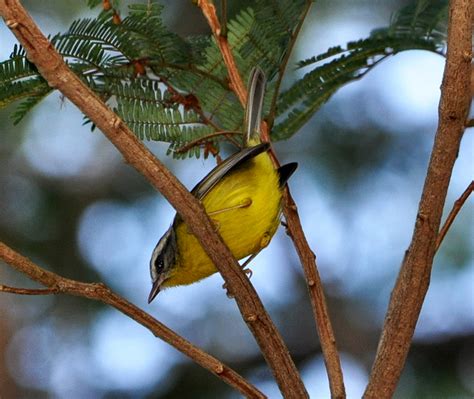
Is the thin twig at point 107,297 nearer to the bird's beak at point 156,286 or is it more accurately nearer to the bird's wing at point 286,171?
the bird's wing at point 286,171

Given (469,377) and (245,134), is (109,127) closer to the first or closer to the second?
(245,134)

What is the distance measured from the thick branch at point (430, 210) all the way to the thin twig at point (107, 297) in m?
0.34

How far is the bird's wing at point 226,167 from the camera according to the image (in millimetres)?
→ 3156

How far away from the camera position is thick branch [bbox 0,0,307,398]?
1979 millimetres

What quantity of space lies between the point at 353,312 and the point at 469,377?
875 mm

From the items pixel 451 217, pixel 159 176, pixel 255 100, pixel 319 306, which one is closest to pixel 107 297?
pixel 159 176

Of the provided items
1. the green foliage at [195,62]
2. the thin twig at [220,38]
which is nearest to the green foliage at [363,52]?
the green foliage at [195,62]

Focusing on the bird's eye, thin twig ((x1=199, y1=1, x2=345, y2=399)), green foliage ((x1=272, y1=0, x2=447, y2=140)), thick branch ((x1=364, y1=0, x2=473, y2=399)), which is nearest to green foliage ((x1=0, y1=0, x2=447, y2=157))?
green foliage ((x1=272, y1=0, x2=447, y2=140))

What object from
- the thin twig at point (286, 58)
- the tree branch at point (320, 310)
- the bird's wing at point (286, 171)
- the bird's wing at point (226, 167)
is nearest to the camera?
the tree branch at point (320, 310)

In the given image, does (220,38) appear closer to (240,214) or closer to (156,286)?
(240,214)

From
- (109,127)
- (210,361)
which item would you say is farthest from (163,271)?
(109,127)

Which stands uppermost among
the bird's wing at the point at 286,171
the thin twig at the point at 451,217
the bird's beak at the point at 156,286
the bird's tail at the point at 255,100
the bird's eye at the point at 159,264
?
the bird's tail at the point at 255,100

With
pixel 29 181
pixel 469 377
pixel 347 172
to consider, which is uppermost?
pixel 29 181

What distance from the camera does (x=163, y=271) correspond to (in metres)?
3.67
